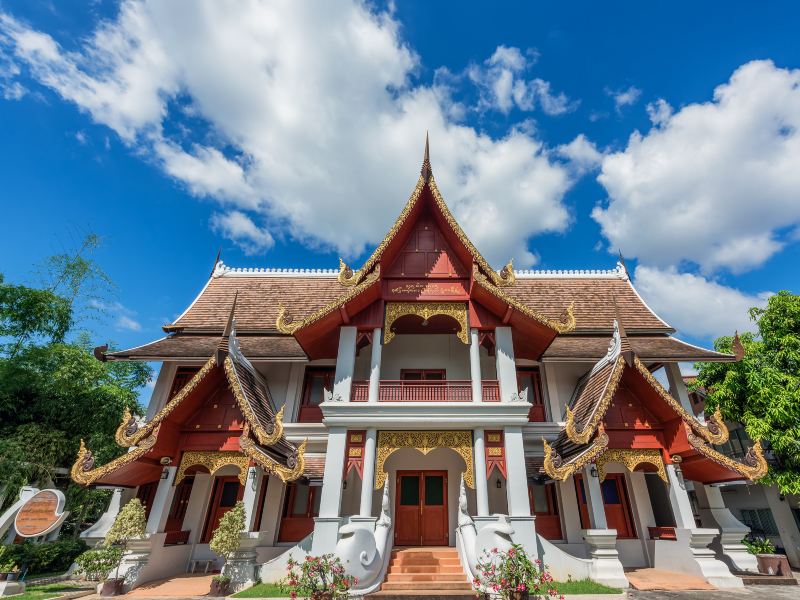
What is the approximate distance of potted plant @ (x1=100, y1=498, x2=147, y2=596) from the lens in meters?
6.95

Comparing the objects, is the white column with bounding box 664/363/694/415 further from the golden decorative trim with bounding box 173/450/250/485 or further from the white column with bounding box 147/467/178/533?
the white column with bounding box 147/467/178/533

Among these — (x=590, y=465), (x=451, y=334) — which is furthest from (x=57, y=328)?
(x=590, y=465)

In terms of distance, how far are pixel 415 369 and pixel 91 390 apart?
11.2 meters

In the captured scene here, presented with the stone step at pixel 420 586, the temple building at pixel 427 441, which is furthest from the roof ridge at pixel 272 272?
the stone step at pixel 420 586

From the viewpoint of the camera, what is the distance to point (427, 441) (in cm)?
840

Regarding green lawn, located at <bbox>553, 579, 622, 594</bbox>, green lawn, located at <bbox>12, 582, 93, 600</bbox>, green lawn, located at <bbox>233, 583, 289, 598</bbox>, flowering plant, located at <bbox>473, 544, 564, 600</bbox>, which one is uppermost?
flowering plant, located at <bbox>473, 544, 564, 600</bbox>

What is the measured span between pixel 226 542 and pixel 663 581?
8584mm

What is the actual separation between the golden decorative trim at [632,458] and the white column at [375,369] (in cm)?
506

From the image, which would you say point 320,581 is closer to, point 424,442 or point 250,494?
point 250,494

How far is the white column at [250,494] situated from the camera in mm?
7625

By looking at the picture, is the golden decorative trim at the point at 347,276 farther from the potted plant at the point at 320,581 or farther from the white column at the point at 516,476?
the potted plant at the point at 320,581

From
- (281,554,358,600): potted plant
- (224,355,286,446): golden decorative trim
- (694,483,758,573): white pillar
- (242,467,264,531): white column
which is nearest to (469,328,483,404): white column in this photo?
(224,355,286,446): golden decorative trim

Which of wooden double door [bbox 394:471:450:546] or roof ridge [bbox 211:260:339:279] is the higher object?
roof ridge [bbox 211:260:339:279]

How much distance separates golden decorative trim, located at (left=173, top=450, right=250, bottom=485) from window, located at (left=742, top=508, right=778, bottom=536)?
16.0m
